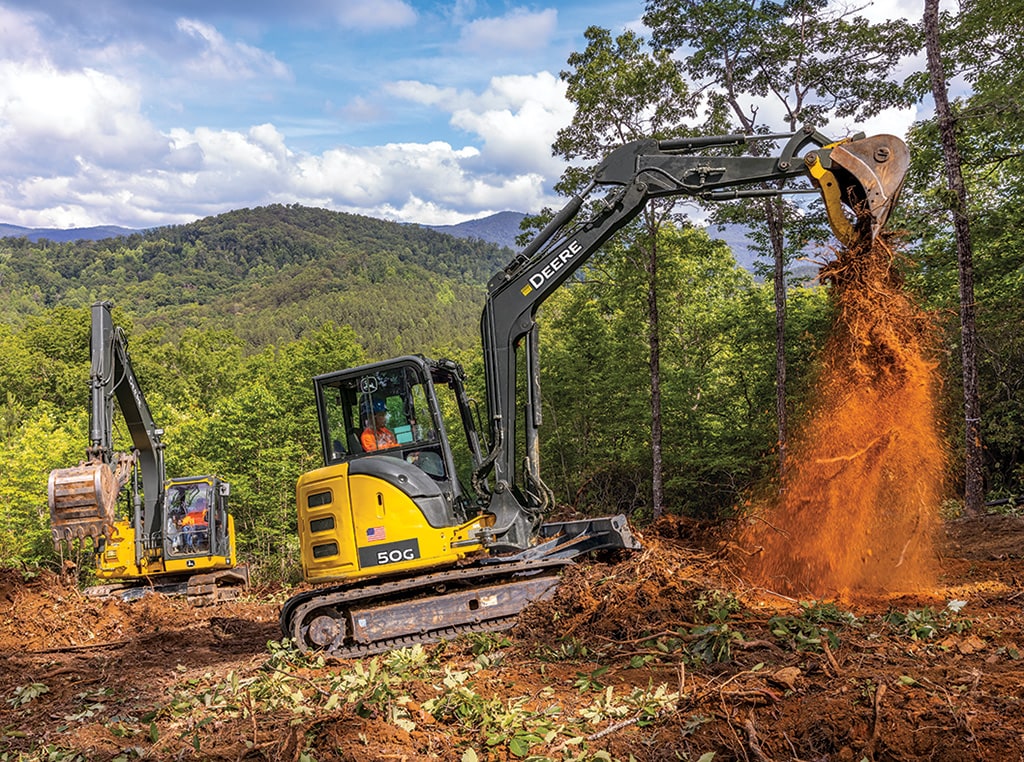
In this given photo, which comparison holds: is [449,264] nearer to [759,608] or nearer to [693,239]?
[693,239]

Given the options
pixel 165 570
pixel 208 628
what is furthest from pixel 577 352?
pixel 208 628

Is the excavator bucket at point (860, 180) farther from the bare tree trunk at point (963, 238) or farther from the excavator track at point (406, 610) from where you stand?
the bare tree trunk at point (963, 238)

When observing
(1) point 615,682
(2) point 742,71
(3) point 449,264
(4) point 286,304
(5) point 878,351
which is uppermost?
(3) point 449,264

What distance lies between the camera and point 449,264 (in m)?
184

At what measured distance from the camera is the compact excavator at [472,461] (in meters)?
8.08

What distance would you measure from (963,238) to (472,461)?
1093cm

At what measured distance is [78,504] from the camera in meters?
9.64

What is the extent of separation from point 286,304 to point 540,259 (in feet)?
429

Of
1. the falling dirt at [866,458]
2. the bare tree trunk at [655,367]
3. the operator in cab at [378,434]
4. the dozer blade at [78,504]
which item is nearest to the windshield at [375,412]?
the operator in cab at [378,434]

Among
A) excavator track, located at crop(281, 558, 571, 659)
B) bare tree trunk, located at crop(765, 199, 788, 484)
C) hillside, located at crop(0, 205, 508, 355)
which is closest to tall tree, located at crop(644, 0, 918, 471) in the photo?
bare tree trunk, located at crop(765, 199, 788, 484)

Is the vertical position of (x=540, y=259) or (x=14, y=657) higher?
(x=540, y=259)

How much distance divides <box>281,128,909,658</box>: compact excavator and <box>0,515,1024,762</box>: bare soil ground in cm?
44

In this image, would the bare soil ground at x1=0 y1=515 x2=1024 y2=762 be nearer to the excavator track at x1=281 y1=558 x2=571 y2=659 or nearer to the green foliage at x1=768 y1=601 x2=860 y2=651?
the green foliage at x1=768 y1=601 x2=860 y2=651

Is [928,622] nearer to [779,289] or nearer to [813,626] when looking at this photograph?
[813,626]
